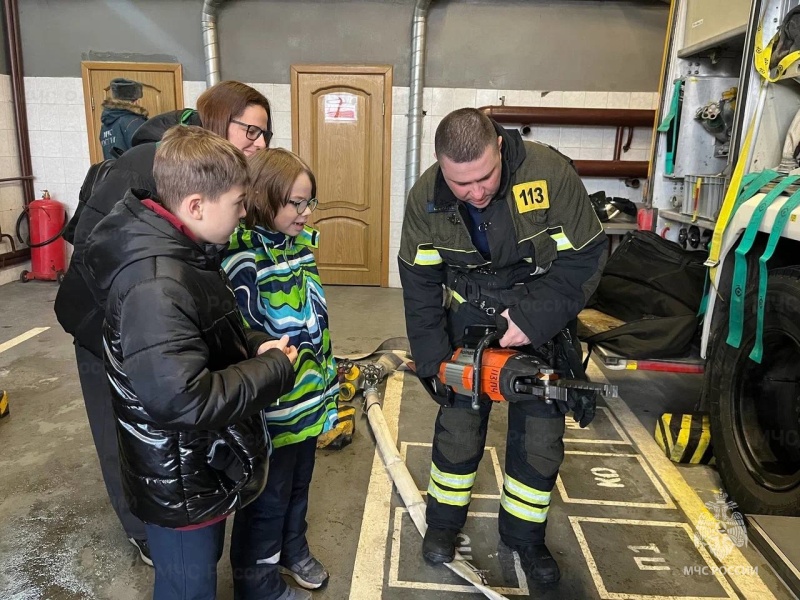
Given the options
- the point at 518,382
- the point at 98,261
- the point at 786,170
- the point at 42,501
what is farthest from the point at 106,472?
the point at 786,170

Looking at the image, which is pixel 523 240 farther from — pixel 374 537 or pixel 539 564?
pixel 374 537

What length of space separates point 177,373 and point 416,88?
582 cm

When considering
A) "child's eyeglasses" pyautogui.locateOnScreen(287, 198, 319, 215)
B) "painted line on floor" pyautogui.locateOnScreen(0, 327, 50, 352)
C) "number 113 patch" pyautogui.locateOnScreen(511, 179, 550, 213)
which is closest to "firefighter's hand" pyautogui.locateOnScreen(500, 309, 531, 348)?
"number 113 patch" pyautogui.locateOnScreen(511, 179, 550, 213)

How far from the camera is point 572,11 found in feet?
21.0

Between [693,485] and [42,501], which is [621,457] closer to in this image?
[693,485]

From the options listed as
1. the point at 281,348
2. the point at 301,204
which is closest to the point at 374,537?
the point at 281,348

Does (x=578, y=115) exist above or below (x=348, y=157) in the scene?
above

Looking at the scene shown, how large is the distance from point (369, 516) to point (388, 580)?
1.45 ft

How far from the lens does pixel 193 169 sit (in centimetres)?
144

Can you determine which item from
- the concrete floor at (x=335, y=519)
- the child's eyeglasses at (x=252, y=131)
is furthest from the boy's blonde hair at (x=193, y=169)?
the concrete floor at (x=335, y=519)

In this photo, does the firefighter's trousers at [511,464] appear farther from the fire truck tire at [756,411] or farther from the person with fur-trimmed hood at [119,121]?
the person with fur-trimmed hood at [119,121]

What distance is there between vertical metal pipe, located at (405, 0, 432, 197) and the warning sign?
64 centimetres

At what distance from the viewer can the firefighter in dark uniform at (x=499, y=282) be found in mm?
2096

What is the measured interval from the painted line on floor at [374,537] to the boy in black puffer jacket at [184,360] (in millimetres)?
797
